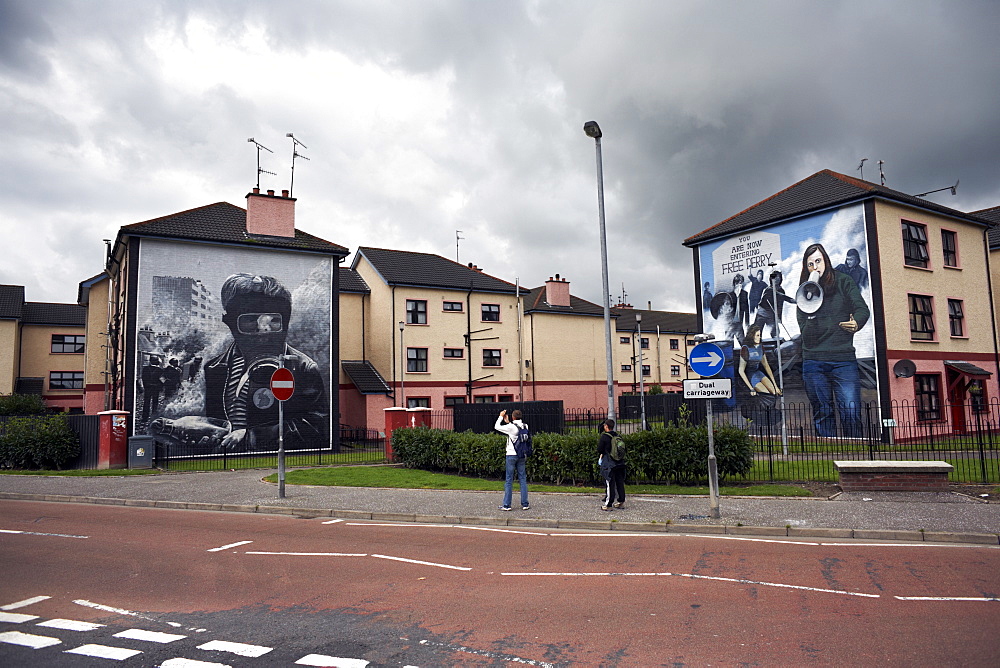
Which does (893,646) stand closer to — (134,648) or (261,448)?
(134,648)

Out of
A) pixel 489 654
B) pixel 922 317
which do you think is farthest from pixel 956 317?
pixel 489 654

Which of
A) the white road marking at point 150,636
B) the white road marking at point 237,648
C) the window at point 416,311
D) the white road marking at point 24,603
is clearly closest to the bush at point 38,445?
the window at point 416,311

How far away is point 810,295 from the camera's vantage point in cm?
2583

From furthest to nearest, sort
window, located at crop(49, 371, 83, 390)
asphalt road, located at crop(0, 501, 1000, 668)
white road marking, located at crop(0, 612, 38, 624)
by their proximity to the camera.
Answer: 1. window, located at crop(49, 371, 83, 390)
2. white road marking, located at crop(0, 612, 38, 624)
3. asphalt road, located at crop(0, 501, 1000, 668)

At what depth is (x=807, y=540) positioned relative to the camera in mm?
9141

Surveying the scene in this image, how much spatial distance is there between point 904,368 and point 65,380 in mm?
49968

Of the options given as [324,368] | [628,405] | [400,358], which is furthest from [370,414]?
[628,405]

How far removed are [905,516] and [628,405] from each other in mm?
30747

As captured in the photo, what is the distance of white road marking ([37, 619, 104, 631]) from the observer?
5.62 metres

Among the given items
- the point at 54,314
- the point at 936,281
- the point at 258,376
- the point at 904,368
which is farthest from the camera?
the point at 54,314

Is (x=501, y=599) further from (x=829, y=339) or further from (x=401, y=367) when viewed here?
(x=401, y=367)

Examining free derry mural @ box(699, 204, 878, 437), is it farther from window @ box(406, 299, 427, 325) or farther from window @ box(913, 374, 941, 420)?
window @ box(406, 299, 427, 325)

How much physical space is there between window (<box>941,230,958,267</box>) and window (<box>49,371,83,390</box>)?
5173 centimetres

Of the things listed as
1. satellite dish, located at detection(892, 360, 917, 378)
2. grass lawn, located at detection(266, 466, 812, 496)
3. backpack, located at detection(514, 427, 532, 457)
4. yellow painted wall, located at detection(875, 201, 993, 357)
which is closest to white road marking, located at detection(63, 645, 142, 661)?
backpack, located at detection(514, 427, 532, 457)
